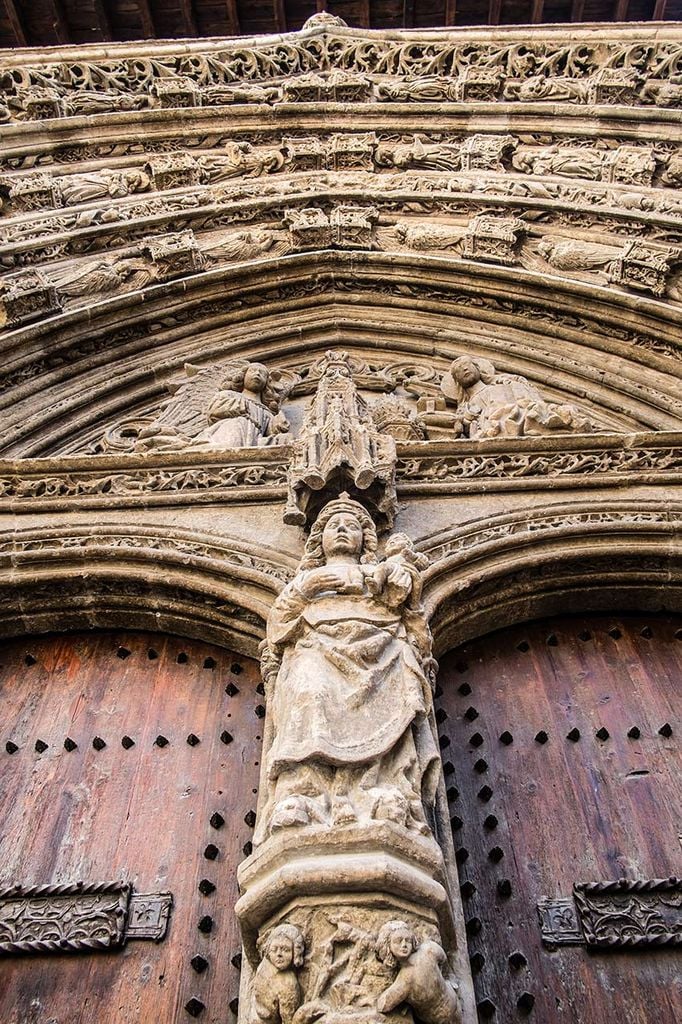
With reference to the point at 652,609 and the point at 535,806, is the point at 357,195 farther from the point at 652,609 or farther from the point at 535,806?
the point at 535,806

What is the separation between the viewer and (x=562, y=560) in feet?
17.1

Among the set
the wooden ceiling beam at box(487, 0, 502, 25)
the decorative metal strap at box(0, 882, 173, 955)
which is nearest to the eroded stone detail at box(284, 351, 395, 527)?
the decorative metal strap at box(0, 882, 173, 955)

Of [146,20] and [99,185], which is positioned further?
[146,20]

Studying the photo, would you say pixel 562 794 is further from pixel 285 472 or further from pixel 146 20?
pixel 146 20

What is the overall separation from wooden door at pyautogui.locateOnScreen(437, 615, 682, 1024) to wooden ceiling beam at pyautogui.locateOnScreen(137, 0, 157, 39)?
13.2 metres

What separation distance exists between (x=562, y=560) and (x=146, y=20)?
13187 millimetres

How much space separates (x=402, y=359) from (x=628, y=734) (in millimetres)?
5361

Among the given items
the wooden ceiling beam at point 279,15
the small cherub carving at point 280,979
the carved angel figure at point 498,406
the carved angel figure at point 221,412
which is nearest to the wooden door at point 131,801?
the small cherub carving at point 280,979

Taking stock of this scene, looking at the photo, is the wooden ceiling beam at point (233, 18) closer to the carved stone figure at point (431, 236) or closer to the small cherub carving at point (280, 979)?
the carved stone figure at point (431, 236)

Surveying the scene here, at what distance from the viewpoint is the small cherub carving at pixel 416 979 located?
8.63ft

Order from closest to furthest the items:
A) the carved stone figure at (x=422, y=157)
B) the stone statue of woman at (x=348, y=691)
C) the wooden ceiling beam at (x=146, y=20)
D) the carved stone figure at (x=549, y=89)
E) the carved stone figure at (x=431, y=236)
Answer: the stone statue of woman at (x=348, y=691), the carved stone figure at (x=431, y=236), the carved stone figure at (x=422, y=157), the carved stone figure at (x=549, y=89), the wooden ceiling beam at (x=146, y=20)

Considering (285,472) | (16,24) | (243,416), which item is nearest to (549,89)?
(243,416)

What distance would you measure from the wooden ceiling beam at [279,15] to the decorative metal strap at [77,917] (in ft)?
48.4

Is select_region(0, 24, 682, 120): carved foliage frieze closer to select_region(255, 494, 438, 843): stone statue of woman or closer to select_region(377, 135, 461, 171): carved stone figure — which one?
select_region(377, 135, 461, 171): carved stone figure
